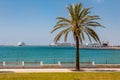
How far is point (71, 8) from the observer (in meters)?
37.1

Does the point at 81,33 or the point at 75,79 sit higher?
the point at 81,33

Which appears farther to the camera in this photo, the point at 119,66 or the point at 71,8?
the point at 119,66

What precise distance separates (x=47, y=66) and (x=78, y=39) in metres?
6.14

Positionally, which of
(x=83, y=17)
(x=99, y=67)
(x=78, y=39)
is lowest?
(x=99, y=67)

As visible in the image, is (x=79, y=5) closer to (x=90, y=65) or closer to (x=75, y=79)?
(x=90, y=65)

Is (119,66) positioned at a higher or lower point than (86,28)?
lower

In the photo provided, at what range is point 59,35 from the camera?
3734 centimetres

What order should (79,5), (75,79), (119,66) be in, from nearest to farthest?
(75,79), (79,5), (119,66)

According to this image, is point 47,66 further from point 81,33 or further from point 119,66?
point 119,66

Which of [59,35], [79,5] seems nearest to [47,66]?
[59,35]

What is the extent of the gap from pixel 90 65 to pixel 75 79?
17560 mm

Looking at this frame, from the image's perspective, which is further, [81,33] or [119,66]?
[119,66]

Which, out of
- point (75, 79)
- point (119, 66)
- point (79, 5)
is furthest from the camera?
point (119, 66)

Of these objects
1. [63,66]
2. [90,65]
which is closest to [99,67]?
[90,65]
